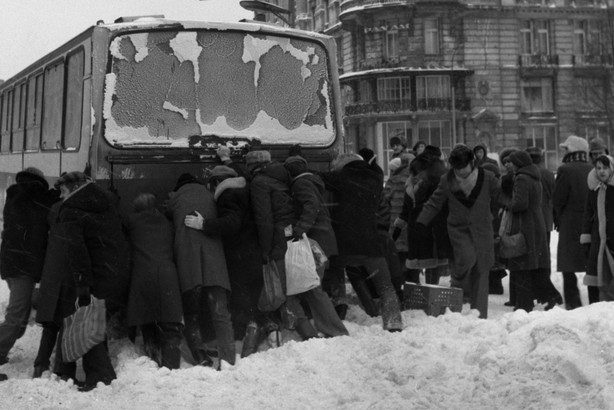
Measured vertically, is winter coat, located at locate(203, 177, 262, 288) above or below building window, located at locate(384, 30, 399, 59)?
below

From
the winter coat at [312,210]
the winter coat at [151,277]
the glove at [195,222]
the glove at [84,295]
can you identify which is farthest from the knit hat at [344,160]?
the glove at [84,295]

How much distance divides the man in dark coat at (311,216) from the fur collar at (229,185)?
0.54m

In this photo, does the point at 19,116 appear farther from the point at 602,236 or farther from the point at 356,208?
the point at 602,236

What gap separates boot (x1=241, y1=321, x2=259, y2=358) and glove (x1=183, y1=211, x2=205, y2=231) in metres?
1.05

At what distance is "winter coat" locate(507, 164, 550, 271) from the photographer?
10.2 meters

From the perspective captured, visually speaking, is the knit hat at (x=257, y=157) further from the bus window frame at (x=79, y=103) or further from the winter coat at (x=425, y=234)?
the winter coat at (x=425, y=234)

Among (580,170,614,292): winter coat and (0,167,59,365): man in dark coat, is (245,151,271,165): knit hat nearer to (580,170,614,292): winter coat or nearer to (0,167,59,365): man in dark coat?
(0,167,59,365): man in dark coat

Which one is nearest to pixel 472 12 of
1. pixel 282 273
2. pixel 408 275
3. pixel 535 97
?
pixel 535 97

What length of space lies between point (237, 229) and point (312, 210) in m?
0.78

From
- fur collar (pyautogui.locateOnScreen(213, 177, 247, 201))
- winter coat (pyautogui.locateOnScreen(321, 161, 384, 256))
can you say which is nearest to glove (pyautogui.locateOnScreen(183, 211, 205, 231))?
fur collar (pyautogui.locateOnScreen(213, 177, 247, 201))

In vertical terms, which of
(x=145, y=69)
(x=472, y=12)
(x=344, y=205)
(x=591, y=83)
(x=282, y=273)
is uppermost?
(x=472, y=12)

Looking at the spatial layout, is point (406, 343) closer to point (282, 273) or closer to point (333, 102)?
point (282, 273)

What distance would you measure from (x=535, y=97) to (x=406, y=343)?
49.2 m

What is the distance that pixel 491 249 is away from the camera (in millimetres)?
8977
